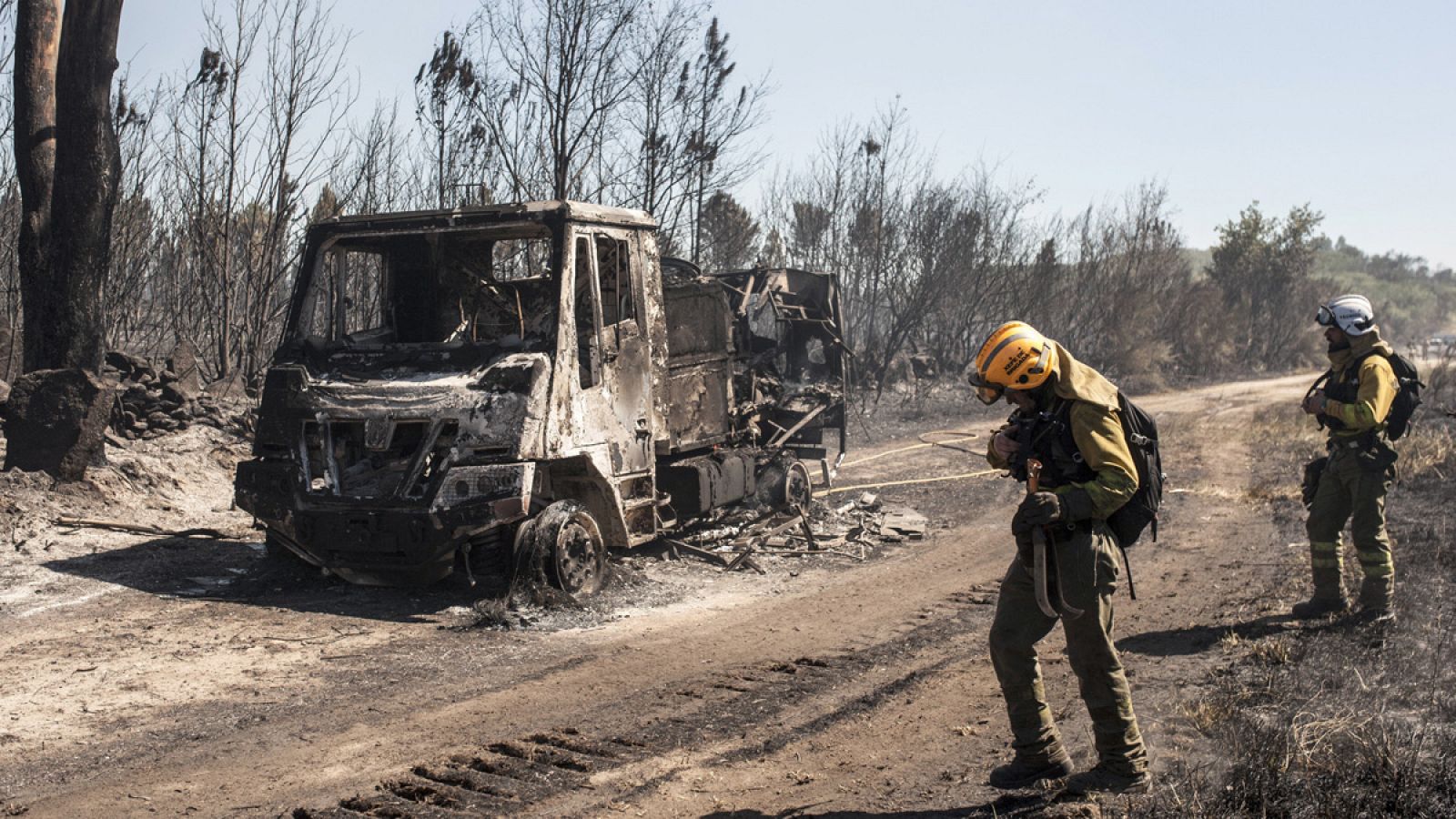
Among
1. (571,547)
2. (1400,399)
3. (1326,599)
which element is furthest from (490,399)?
(1400,399)

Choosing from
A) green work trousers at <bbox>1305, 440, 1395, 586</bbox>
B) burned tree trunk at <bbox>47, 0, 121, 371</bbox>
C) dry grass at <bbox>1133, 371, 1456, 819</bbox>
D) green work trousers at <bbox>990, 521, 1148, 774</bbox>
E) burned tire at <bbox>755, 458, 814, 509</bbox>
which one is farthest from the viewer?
burned tire at <bbox>755, 458, 814, 509</bbox>

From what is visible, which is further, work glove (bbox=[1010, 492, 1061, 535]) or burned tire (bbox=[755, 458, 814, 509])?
burned tire (bbox=[755, 458, 814, 509])

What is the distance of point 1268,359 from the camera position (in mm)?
38188

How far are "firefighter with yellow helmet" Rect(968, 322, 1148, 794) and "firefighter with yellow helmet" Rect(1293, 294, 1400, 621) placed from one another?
3.59m

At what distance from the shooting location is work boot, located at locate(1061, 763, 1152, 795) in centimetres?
452

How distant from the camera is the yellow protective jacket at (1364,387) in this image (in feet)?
23.9

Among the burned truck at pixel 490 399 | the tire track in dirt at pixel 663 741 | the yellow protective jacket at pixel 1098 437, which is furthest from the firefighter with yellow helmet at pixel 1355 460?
the burned truck at pixel 490 399

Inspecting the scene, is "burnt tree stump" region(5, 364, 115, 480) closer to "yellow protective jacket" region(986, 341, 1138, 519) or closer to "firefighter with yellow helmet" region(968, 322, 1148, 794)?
"firefighter with yellow helmet" region(968, 322, 1148, 794)

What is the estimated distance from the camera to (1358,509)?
7.55 meters

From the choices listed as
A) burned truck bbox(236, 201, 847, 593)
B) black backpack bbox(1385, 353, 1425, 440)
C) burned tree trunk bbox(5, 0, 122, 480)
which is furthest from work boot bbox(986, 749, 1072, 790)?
burned tree trunk bbox(5, 0, 122, 480)

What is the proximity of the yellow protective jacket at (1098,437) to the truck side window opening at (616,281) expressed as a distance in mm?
4466

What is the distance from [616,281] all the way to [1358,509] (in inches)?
202

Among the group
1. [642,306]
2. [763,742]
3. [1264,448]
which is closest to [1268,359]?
[1264,448]

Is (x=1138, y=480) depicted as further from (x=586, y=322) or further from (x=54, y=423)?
(x=54, y=423)
